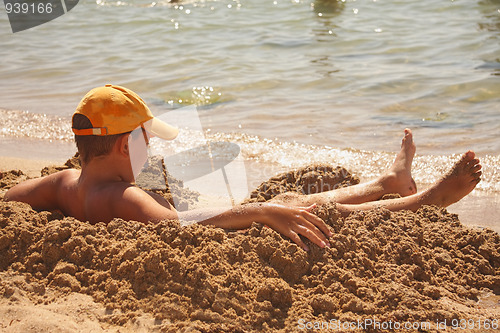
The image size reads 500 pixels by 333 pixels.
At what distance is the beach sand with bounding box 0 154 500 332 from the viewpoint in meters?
2.29

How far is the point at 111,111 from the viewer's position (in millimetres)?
2963

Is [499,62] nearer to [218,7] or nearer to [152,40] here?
[152,40]

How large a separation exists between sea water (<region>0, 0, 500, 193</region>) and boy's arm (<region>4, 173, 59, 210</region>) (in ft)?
6.66

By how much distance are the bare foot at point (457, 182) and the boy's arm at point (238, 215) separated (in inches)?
39.3

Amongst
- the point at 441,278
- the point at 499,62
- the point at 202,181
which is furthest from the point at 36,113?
the point at 499,62

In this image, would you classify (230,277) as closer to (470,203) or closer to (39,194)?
(39,194)

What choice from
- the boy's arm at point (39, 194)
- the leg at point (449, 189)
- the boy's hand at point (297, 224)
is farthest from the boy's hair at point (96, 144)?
the leg at point (449, 189)

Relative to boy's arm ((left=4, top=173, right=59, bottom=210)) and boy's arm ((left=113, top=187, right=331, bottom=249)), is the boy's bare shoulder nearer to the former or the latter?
boy's arm ((left=113, top=187, right=331, bottom=249))

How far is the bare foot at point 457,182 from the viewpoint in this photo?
3400mm

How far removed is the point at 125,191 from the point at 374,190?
1635mm

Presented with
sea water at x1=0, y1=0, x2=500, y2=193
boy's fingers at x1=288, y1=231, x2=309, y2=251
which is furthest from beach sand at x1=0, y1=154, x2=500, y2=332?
sea water at x1=0, y1=0, x2=500, y2=193

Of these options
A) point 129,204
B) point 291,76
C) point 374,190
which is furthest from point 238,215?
point 291,76

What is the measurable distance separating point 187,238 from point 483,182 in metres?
2.84

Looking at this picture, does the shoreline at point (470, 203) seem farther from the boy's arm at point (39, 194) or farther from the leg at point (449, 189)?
the boy's arm at point (39, 194)
